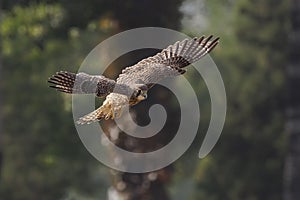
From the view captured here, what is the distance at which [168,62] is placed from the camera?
6.98m

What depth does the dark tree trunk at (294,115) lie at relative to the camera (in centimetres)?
1811

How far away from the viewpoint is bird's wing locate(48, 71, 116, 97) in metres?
6.40

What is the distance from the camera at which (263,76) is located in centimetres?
2288

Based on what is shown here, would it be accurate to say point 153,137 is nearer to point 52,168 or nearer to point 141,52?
point 141,52

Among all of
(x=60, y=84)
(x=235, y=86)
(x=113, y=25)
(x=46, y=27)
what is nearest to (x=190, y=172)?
(x=235, y=86)

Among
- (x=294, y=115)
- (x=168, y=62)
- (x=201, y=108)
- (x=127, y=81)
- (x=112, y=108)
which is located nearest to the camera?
(x=112, y=108)

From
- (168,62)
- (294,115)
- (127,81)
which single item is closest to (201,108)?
(294,115)

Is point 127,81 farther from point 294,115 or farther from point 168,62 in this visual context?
point 294,115

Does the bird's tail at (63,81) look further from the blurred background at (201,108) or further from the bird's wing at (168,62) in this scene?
the blurred background at (201,108)

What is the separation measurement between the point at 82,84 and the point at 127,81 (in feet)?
0.78

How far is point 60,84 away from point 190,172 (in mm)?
20639

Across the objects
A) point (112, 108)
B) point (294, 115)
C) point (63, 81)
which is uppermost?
point (294, 115)

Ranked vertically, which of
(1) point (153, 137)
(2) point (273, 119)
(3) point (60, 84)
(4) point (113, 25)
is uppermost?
(2) point (273, 119)

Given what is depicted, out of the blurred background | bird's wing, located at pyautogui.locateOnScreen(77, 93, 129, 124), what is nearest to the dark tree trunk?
the blurred background
